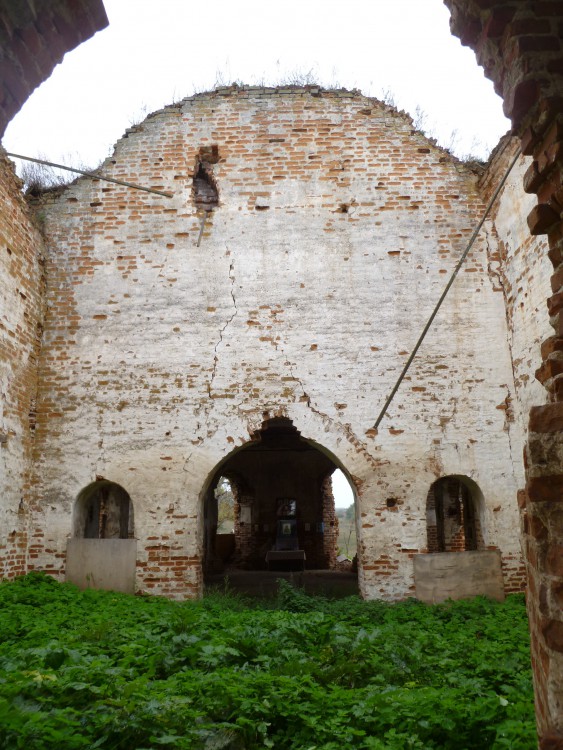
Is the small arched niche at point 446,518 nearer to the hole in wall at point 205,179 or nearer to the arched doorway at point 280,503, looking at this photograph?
the arched doorway at point 280,503

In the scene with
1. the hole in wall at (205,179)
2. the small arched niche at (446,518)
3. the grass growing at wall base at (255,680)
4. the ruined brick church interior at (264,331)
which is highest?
the hole in wall at (205,179)

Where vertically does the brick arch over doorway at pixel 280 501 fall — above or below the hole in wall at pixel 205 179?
below

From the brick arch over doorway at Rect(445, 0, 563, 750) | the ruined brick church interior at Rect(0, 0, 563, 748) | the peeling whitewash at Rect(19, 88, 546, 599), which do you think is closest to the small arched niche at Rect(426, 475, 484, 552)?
the ruined brick church interior at Rect(0, 0, 563, 748)

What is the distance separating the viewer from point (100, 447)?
28.6ft

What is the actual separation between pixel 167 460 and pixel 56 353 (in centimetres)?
245

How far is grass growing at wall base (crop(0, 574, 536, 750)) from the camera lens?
327 centimetres

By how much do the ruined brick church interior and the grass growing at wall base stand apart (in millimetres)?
1652

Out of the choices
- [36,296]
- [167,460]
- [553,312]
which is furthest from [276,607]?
[553,312]

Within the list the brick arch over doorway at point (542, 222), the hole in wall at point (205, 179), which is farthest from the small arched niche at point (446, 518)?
the brick arch over doorway at point (542, 222)

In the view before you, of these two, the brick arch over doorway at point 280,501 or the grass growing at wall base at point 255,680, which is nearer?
the grass growing at wall base at point 255,680

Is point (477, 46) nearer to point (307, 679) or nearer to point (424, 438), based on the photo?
point (307, 679)

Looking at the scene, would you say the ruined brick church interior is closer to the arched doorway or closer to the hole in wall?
the hole in wall

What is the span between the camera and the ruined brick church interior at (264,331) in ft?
27.5

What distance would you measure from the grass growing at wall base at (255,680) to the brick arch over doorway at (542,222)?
3.25ft
